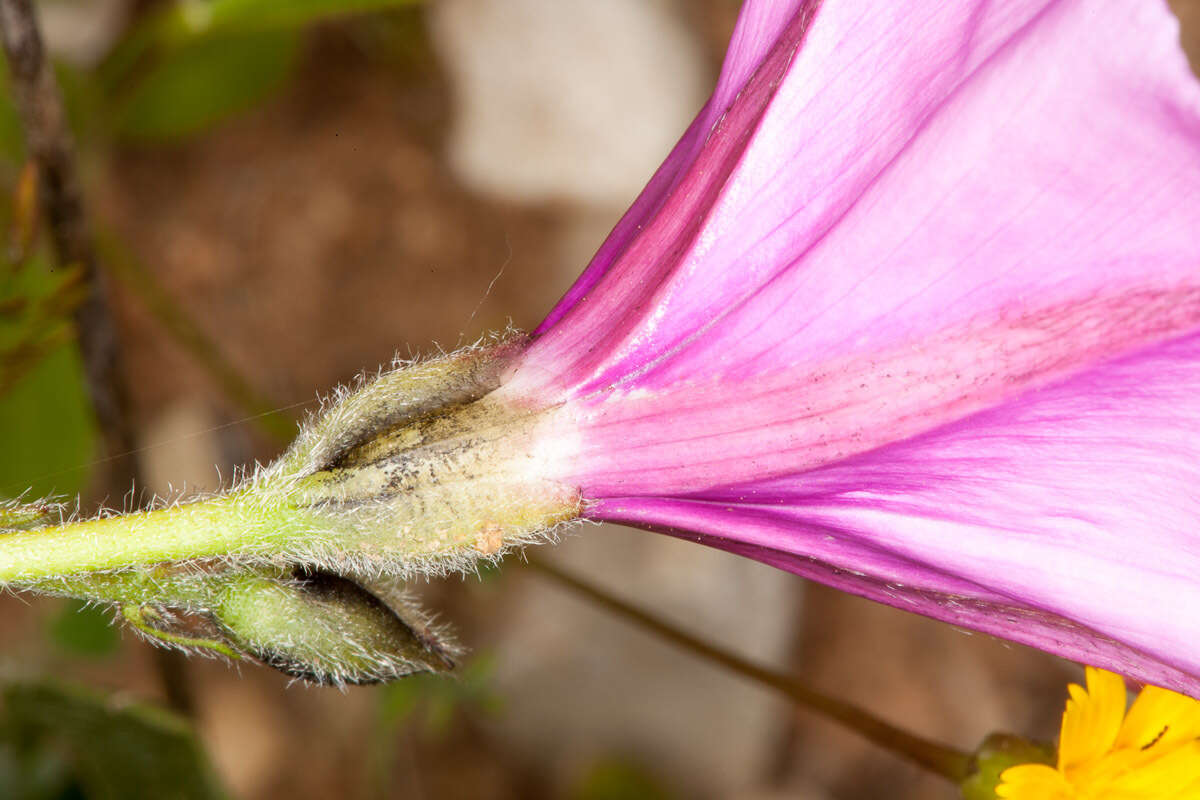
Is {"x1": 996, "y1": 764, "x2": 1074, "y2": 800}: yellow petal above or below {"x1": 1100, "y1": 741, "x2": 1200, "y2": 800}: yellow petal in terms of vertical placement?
below

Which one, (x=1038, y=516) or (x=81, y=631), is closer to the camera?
(x=1038, y=516)

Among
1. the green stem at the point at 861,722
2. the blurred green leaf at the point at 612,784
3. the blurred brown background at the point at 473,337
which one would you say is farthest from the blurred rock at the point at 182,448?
the green stem at the point at 861,722

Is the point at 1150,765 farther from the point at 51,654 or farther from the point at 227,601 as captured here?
the point at 51,654

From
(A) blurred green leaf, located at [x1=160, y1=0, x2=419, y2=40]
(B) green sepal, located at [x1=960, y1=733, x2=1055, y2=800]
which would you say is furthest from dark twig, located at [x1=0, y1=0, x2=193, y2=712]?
(B) green sepal, located at [x1=960, y1=733, x2=1055, y2=800]

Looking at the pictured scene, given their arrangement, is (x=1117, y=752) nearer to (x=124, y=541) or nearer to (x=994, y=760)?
(x=994, y=760)

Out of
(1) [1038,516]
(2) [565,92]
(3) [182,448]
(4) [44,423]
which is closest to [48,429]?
(4) [44,423]

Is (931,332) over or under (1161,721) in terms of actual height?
over

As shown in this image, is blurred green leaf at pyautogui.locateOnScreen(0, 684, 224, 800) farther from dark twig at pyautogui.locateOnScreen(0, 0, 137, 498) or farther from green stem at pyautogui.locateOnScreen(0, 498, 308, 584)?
green stem at pyautogui.locateOnScreen(0, 498, 308, 584)
